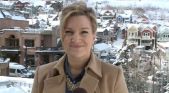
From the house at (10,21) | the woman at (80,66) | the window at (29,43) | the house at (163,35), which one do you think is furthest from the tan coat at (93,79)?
the house at (10,21)

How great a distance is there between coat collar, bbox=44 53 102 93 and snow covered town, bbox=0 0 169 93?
3.09 ft

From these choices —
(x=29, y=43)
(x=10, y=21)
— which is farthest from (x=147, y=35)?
(x=10, y=21)

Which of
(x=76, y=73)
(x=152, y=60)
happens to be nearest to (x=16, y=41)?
(x=152, y=60)

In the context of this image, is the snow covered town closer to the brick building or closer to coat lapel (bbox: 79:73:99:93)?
the brick building

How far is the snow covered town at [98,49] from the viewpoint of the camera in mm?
3148

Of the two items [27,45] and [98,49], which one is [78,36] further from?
[27,45]

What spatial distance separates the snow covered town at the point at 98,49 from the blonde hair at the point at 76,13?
0.96m

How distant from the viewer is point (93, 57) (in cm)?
63

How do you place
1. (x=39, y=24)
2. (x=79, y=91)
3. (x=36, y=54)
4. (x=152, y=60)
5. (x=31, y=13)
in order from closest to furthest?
(x=79, y=91) < (x=152, y=60) < (x=36, y=54) < (x=39, y=24) < (x=31, y=13)

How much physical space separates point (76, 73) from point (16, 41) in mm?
6066

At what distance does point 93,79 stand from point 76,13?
0.35 feet

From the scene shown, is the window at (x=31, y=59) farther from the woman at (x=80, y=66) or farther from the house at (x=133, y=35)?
the woman at (x=80, y=66)

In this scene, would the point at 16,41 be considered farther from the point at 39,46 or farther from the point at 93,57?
the point at 93,57

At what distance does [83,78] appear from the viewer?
62 cm
